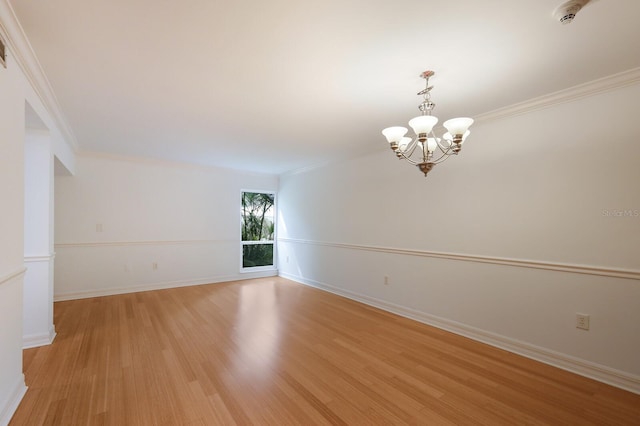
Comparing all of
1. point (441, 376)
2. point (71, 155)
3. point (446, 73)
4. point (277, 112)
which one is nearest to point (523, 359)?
point (441, 376)

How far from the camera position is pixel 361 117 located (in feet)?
9.96

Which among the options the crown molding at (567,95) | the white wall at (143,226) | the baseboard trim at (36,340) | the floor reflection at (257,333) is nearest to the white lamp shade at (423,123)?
the crown molding at (567,95)

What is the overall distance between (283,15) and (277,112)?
1356mm

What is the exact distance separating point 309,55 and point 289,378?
8.00 feet

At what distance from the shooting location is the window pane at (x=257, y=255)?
248 inches

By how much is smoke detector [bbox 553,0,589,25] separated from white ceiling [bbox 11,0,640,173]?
0.05 meters

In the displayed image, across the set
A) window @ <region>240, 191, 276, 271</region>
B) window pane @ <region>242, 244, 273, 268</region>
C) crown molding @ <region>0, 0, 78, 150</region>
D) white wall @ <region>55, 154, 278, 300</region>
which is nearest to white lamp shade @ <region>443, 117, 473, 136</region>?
crown molding @ <region>0, 0, 78, 150</region>

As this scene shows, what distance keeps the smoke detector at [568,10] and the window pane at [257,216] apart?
5.69 m

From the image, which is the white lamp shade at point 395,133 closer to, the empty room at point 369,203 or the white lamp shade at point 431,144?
the empty room at point 369,203

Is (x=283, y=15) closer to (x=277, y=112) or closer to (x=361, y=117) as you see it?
(x=277, y=112)

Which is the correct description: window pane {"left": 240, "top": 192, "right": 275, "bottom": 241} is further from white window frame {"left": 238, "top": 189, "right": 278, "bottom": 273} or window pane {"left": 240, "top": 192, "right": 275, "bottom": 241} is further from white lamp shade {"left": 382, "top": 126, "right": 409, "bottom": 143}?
white lamp shade {"left": 382, "top": 126, "right": 409, "bottom": 143}

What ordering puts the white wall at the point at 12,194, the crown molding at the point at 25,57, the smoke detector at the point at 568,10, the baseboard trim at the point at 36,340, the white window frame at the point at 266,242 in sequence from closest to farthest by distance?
the smoke detector at the point at 568,10
the crown molding at the point at 25,57
the white wall at the point at 12,194
the baseboard trim at the point at 36,340
the white window frame at the point at 266,242

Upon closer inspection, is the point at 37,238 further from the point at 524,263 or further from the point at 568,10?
the point at 524,263

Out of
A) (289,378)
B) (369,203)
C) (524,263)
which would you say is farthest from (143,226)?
(524,263)
